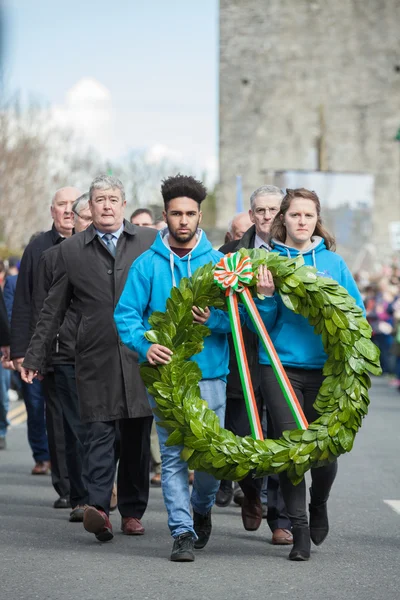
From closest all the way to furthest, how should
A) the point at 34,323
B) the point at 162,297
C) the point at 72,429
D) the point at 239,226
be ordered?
the point at 162,297, the point at 72,429, the point at 34,323, the point at 239,226

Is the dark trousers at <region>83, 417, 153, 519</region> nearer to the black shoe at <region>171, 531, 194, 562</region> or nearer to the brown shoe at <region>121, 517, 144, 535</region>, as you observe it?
the brown shoe at <region>121, 517, 144, 535</region>

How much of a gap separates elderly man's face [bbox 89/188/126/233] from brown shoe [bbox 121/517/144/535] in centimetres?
177

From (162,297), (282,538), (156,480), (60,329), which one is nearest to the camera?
(162,297)

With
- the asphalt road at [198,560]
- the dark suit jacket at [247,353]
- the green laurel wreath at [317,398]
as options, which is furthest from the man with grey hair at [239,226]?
the green laurel wreath at [317,398]

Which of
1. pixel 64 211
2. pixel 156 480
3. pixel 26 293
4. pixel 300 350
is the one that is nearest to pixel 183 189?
pixel 300 350

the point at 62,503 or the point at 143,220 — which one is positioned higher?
the point at 143,220

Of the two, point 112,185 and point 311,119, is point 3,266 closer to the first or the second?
point 112,185

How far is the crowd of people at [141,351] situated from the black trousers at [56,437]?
10 mm

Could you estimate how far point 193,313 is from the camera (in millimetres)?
A: 7207

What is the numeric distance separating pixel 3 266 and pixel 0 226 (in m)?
35.0

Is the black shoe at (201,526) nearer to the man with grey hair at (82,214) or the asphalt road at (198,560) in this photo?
the asphalt road at (198,560)

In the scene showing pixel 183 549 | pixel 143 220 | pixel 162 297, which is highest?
pixel 143 220

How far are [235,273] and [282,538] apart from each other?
1663mm

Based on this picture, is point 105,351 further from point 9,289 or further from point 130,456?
point 9,289
